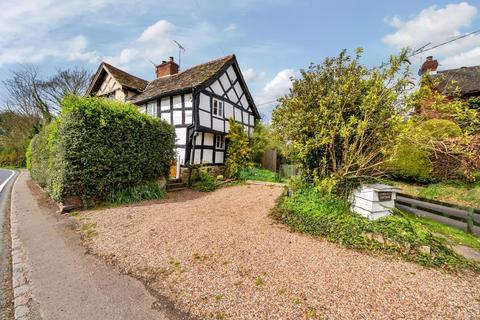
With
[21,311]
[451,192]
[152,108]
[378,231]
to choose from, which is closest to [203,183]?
[152,108]

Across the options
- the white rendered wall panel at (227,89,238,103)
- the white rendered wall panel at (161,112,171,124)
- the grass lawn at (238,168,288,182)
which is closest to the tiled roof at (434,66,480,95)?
the grass lawn at (238,168,288,182)

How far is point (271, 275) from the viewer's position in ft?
9.39

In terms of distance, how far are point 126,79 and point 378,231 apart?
16469mm

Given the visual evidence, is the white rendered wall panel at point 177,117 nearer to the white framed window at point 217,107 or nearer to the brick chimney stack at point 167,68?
the white framed window at point 217,107

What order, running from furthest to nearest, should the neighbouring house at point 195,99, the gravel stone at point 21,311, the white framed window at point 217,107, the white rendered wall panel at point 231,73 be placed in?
the white rendered wall panel at point 231,73
the white framed window at point 217,107
the neighbouring house at point 195,99
the gravel stone at point 21,311

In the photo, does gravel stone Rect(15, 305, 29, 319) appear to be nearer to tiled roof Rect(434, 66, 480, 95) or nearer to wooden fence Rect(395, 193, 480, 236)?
wooden fence Rect(395, 193, 480, 236)

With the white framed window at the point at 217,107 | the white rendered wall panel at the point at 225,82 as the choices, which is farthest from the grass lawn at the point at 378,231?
the white rendered wall panel at the point at 225,82

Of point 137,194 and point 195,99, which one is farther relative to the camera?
point 195,99

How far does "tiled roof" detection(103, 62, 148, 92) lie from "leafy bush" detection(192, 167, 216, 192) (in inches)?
335

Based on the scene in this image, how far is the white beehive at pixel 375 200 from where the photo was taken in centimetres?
404

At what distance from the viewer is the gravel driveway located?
7.48ft

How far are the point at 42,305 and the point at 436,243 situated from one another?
5390 millimetres

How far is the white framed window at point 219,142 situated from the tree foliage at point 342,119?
7946 mm

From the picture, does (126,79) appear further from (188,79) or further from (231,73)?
(231,73)
